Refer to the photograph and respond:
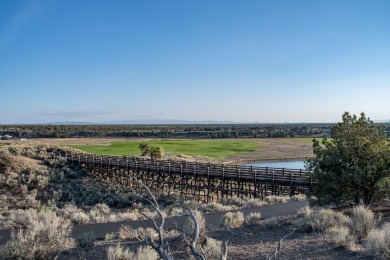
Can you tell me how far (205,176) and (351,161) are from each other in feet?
67.3

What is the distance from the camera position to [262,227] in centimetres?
1378

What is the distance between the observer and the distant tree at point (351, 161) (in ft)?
46.2

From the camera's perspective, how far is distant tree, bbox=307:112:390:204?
14078 mm

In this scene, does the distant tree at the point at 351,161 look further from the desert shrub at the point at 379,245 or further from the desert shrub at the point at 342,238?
the desert shrub at the point at 379,245

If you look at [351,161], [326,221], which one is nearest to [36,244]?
[326,221]

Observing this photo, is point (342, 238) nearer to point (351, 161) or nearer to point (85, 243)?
point (351, 161)

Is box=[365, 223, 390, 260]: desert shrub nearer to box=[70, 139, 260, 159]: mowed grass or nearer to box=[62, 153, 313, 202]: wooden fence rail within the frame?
box=[62, 153, 313, 202]: wooden fence rail

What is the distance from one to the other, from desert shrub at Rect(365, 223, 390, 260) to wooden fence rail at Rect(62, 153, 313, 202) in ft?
40.6

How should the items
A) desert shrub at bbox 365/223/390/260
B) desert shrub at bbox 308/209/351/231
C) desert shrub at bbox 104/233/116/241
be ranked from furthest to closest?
1. desert shrub at bbox 104/233/116/241
2. desert shrub at bbox 308/209/351/231
3. desert shrub at bbox 365/223/390/260

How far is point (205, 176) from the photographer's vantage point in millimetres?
34312

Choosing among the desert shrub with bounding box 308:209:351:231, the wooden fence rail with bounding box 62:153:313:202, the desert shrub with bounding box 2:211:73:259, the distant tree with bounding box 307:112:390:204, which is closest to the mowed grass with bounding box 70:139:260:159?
the wooden fence rail with bounding box 62:153:313:202

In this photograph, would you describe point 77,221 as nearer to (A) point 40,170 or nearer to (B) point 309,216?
(B) point 309,216

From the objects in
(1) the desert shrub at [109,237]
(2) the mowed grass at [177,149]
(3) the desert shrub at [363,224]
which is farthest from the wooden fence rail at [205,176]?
(2) the mowed grass at [177,149]

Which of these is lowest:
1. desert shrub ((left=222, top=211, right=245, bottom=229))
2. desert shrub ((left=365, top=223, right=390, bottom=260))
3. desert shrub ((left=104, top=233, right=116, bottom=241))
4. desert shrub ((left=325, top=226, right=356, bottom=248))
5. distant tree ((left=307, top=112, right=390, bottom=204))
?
desert shrub ((left=104, top=233, right=116, bottom=241))
